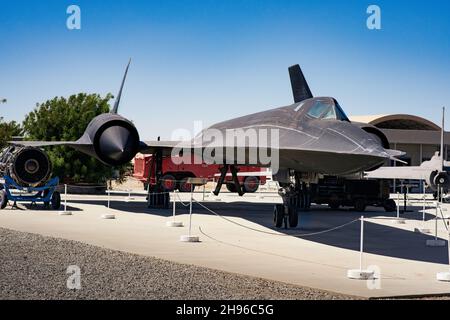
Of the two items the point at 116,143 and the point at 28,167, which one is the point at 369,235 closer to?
the point at 116,143

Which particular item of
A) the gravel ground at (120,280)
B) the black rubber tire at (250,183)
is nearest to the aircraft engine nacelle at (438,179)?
the black rubber tire at (250,183)

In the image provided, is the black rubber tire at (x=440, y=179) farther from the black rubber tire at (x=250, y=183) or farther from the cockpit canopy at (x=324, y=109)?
the cockpit canopy at (x=324, y=109)

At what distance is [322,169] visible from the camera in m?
11.1

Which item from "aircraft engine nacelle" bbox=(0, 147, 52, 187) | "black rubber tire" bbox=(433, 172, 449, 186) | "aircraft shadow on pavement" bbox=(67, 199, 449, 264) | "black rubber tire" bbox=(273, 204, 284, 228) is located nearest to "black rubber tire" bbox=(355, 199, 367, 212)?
"aircraft shadow on pavement" bbox=(67, 199, 449, 264)

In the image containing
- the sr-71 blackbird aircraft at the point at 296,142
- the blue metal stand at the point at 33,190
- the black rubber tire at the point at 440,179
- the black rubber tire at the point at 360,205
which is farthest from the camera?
the black rubber tire at the point at 440,179

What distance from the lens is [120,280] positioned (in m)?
6.84

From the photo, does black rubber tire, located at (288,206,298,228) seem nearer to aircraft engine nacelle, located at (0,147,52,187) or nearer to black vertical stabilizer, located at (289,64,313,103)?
black vertical stabilizer, located at (289,64,313,103)

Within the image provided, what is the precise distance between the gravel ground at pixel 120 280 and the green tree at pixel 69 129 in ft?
64.3

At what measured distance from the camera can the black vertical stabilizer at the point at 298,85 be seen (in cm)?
1639

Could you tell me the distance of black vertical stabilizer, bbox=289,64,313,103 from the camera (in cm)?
1639

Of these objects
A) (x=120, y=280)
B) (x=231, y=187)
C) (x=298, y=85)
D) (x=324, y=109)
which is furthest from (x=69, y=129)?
(x=120, y=280)

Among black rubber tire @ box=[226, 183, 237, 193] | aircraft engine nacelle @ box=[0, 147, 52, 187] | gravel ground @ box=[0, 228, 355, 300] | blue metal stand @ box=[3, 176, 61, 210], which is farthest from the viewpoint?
black rubber tire @ box=[226, 183, 237, 193]

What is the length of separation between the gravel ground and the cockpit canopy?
490 centimetres

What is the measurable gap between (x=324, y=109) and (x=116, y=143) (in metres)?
6.26
